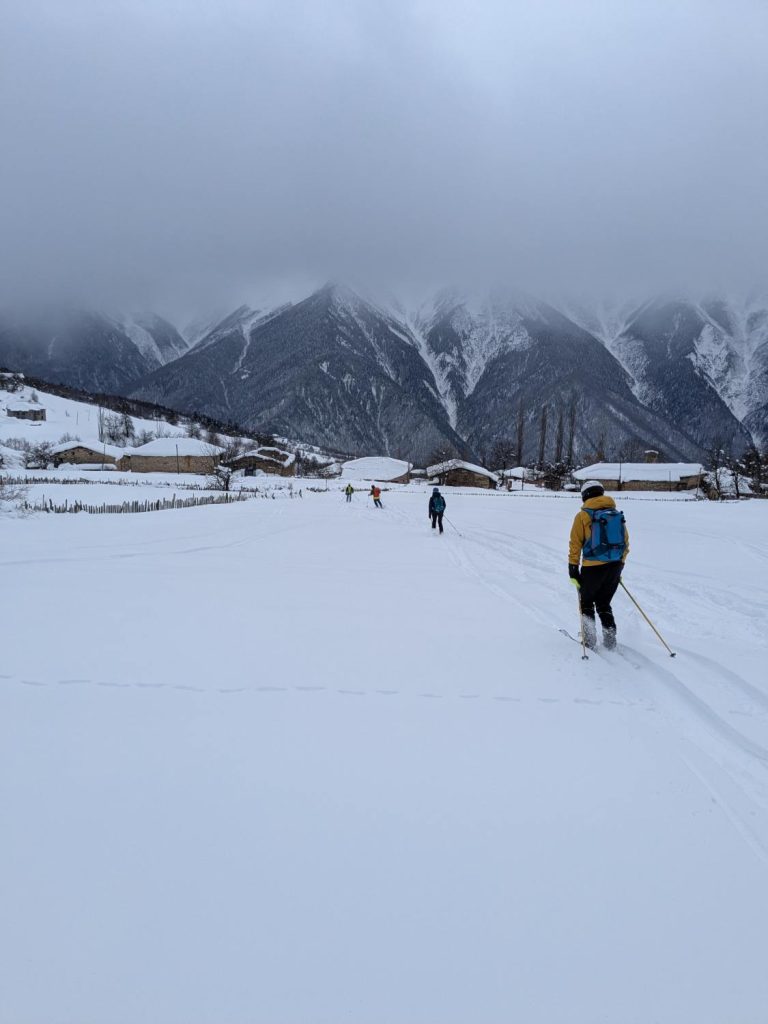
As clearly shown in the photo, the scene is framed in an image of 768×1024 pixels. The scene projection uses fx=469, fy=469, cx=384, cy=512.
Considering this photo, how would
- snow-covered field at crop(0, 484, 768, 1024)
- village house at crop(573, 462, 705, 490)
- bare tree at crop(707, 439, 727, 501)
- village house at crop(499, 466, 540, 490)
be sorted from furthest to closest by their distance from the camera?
village house at crop(499, 466, 540, 490) < village house at crop(573, 462, 705, 490) < bare tree at crop(707, 439, 727, 501) < snow-covered field at crop(0, 484, 768, 1024)

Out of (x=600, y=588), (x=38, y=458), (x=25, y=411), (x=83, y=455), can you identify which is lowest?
(x=600, y=588)

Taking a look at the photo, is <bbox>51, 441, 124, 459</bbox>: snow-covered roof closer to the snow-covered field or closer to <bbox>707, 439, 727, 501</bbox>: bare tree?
the snow-covered field

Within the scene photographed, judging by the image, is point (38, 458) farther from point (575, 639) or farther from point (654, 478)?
point (654, 478)

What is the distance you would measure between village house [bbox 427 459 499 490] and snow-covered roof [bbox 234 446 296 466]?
85.1 feet

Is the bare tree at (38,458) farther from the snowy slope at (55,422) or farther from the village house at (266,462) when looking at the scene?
the village house at (266,462)

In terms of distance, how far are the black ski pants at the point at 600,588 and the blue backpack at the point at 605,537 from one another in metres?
0.13

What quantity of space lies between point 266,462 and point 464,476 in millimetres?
31246

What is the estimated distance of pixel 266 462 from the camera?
245 ft

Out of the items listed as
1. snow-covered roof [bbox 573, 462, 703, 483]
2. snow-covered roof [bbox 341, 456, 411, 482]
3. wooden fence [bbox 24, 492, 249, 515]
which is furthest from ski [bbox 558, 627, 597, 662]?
snow-covered roof [bbox 341, 456, 411, 482]

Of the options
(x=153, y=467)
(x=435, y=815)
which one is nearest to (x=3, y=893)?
(x=435, y=815)

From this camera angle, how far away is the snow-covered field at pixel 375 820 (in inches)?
70.5

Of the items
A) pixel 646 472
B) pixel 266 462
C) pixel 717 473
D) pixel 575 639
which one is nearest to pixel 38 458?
pixel 266 462

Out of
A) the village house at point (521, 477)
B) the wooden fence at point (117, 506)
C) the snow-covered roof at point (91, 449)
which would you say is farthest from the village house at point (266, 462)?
the wooden fence at point (117, 506)

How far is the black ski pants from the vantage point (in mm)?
5133
